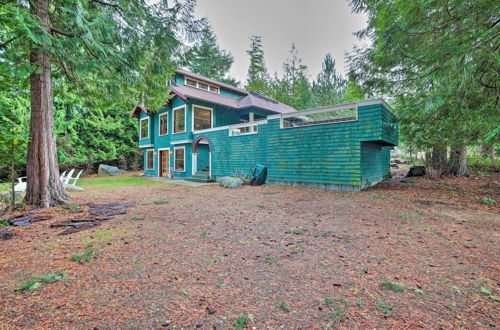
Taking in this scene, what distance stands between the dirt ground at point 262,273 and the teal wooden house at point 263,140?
364 cm

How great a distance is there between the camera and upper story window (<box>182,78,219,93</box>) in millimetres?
15441

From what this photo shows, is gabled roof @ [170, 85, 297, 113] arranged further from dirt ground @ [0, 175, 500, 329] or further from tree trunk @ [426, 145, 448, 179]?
dirt ground @ [0, 175, 500, 329]

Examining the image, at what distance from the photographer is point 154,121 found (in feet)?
56.0

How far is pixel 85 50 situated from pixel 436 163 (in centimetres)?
1429

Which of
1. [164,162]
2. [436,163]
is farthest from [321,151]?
[164,162]

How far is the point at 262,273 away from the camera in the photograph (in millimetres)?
2354

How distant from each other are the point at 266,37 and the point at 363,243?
32.7 metres

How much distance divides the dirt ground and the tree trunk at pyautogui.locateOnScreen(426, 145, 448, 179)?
6258 millimetres

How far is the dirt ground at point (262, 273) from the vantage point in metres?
1.68

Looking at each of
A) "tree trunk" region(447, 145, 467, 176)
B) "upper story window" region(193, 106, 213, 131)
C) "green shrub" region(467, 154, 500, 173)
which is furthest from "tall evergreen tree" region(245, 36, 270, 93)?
"tree trunk" region(447, 145, 467, 176)

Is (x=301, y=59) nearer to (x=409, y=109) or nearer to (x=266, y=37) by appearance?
(x=266, y=37)

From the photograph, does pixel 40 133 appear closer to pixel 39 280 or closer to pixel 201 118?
pixel 39 280

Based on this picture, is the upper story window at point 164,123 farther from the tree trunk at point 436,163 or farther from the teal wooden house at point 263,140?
the tree trunk at point 436,163

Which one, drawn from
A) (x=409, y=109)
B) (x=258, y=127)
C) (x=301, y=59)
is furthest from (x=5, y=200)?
(x=301, y=59)
